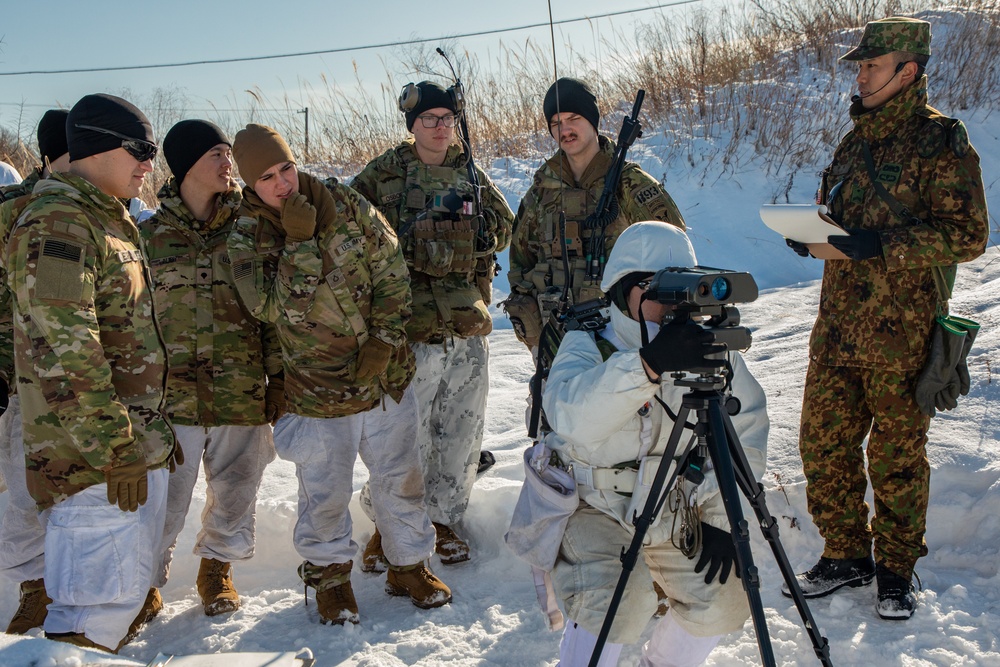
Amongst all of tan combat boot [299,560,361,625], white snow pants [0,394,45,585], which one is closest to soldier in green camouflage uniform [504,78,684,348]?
tan combat boot [299,560,361,625]

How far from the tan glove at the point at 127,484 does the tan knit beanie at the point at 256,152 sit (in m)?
1.16

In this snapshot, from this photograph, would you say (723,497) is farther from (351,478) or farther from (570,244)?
(570,244)

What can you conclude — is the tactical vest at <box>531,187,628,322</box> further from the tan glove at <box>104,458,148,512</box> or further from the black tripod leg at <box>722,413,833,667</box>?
the tan glove at <box>104,458,148,512</box>

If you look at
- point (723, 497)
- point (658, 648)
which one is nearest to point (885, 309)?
point (723, 497)

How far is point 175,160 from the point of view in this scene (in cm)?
340

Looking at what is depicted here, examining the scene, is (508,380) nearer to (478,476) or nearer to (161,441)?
(478,476)

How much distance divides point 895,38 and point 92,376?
3247mm

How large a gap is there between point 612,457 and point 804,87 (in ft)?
31.1

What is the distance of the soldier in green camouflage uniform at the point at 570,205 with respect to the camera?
402 cm

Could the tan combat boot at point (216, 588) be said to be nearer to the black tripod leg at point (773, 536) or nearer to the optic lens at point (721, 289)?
the black tripod leg at point (773, 536)

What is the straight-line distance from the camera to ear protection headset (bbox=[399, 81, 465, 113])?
407 cm

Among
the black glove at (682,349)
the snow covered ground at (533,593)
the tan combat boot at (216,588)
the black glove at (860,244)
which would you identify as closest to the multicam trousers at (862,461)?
the snow covered ground at (533,593)

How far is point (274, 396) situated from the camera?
365 centimetres

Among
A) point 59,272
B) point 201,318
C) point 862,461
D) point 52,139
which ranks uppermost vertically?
point 52,139
